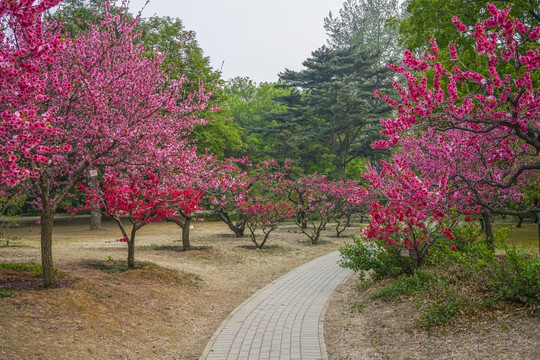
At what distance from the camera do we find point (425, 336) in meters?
6.11

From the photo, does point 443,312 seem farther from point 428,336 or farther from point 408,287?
point 408,287

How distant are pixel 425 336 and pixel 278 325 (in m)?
2.52

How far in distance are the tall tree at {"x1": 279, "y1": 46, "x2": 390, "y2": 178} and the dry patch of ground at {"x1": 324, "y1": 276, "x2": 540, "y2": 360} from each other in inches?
1000

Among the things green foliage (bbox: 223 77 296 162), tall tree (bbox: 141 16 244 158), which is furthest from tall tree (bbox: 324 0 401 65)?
tall tree (bbox: 141 16 244 158)

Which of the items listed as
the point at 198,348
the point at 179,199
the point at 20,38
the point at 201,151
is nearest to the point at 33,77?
the point at 20,38

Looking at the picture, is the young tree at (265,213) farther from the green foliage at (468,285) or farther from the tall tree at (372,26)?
the tall tree at (372,26)

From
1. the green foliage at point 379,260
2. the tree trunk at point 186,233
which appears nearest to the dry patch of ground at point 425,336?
the green foliage at point 379,260

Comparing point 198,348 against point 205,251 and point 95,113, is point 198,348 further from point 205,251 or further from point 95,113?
point 205,251

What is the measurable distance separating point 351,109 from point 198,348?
97.8 ft

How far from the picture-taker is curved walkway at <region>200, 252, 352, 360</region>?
6121 millimetres

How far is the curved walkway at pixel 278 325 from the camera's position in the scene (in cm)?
612

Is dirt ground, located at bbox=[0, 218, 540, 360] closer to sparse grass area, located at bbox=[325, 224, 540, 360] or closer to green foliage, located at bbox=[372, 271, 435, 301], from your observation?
sparse grass area, located at bbox=[325, 224, 540, 360]

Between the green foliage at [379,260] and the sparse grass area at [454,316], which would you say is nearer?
the sparse grass area at [454,316]

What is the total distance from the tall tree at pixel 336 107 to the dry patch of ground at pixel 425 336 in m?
25.4
